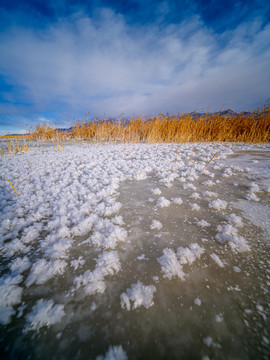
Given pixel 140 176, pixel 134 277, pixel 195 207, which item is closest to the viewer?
pixel 134 277

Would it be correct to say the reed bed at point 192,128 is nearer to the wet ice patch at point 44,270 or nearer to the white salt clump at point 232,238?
the white salt clump at point 232,238

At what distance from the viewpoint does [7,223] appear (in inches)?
51.1

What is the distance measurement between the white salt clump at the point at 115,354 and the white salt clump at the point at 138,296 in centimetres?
15

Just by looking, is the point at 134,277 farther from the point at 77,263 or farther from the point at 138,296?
the point at 77,263

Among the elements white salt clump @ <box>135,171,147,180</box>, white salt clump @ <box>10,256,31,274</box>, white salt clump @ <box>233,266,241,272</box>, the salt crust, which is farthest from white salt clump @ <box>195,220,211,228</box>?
white salt clump @ <box>10,256,31,274</box>

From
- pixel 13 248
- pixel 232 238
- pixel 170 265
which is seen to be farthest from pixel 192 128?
pixel 13 248

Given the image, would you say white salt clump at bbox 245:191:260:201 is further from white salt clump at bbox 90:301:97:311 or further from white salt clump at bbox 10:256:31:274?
white salt clump at bbox 10:256:31:274

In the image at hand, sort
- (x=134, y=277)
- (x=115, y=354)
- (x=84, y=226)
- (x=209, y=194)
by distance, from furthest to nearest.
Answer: (x=209, y=194), (x=84, y=226), (x=134, y=277), (x=115, y=354)

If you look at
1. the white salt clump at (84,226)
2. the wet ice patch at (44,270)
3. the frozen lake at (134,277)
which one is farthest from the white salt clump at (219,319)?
the white salt clump at (84,226)

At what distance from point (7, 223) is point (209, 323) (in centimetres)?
172

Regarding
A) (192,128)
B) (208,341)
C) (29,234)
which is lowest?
(208,341)

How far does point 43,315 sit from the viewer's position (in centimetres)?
69

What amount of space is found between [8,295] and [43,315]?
258 mm

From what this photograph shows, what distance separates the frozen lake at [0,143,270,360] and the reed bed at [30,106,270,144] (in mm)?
5587
